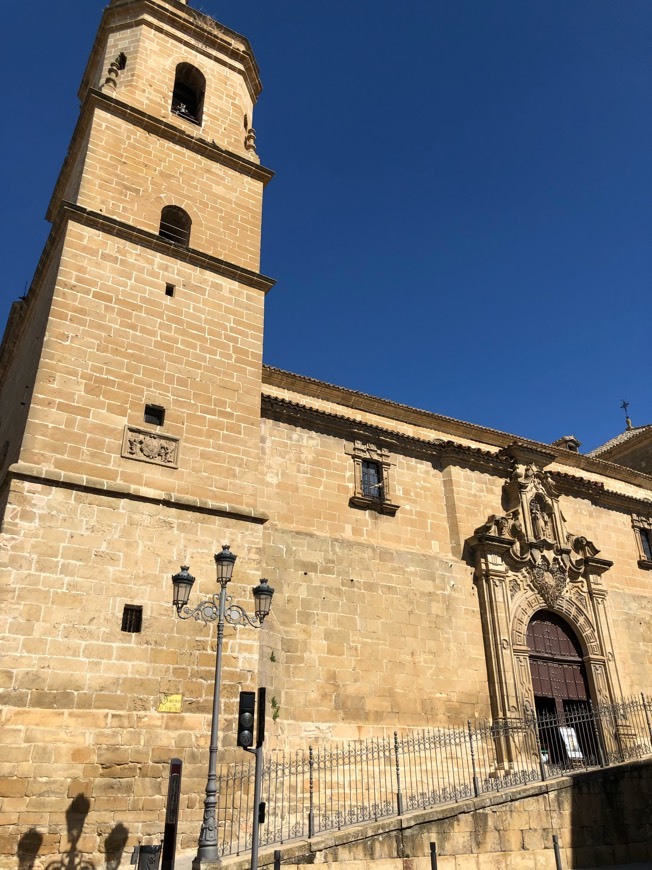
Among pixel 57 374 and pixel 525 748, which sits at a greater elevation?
pixel 57 374

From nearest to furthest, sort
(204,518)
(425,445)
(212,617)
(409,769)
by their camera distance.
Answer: (212,617), (204,518), (409,769), (425,445)

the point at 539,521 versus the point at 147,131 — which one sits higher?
the point at 147,131

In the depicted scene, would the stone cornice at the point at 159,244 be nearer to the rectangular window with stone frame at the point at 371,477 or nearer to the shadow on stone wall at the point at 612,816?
the rectangular window with stone frame at the point at 371,477

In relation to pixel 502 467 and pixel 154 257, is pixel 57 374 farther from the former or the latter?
pixel 502 467

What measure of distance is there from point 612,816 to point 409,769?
128 inches

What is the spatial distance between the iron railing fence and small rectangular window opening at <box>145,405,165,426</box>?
514 cm

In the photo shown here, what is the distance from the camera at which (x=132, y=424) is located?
11227 millimetres

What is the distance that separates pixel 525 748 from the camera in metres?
13.5

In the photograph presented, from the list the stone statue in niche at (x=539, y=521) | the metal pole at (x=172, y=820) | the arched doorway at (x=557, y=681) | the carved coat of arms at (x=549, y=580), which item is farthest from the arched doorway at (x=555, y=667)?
the metal pole at (x=172, y=820)

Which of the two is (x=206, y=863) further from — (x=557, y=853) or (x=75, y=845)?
(x=557, y=853)

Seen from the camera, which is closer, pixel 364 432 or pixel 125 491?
pixel 125 491

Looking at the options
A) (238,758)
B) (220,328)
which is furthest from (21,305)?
(238,758)

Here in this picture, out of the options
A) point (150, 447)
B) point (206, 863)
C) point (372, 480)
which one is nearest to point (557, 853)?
point (206, 863)

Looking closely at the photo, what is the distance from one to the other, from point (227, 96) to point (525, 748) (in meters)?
14.8
